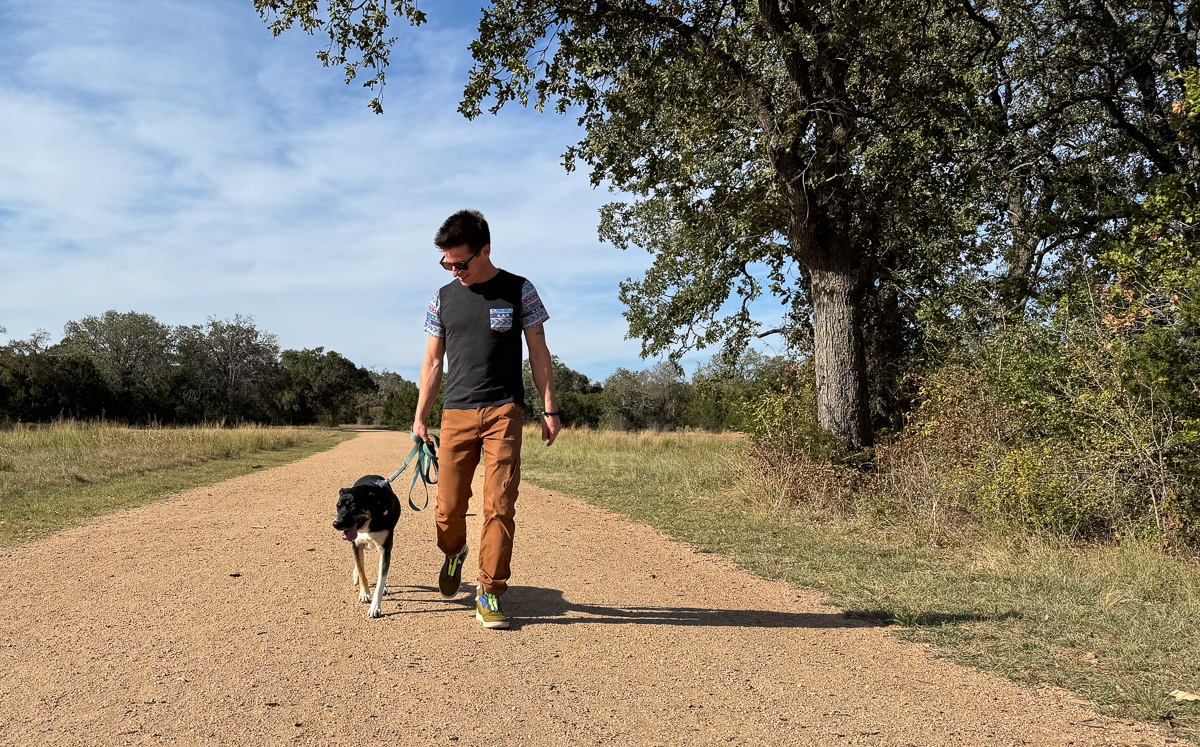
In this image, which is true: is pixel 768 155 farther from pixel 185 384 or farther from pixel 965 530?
pixel 185 384

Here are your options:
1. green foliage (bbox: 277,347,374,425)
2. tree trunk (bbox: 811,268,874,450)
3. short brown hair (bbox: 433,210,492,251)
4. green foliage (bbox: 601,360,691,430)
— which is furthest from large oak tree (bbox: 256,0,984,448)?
green foliage (bbox: 277,347,374,425)

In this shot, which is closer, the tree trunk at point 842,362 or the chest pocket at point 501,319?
the chest pocket at point 501,319

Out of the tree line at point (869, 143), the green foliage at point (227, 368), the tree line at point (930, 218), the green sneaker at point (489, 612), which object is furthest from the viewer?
the green foliage at point (227, 368)

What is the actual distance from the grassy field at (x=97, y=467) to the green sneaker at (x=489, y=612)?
5049 mm

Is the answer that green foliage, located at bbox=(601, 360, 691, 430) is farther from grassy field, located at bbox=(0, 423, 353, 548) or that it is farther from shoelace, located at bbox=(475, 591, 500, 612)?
shoelace, located at bbox=(475, 591, 500, 612)

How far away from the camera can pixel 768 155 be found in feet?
32.4

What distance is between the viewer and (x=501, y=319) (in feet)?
14.6

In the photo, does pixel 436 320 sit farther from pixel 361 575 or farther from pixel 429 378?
pixel 361 575

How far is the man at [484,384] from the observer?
437cm

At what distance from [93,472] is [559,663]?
1200 centimetres

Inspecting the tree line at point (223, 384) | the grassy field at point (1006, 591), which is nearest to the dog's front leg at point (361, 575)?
the grassy field at point (1006, 591)

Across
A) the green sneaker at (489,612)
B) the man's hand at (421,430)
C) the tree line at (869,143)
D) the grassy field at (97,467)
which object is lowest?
the green sneaker at (489,612)

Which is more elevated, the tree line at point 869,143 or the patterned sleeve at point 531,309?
the tree line at point 869,143

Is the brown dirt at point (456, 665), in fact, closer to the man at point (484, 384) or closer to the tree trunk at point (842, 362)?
the man at point (484, 384)
